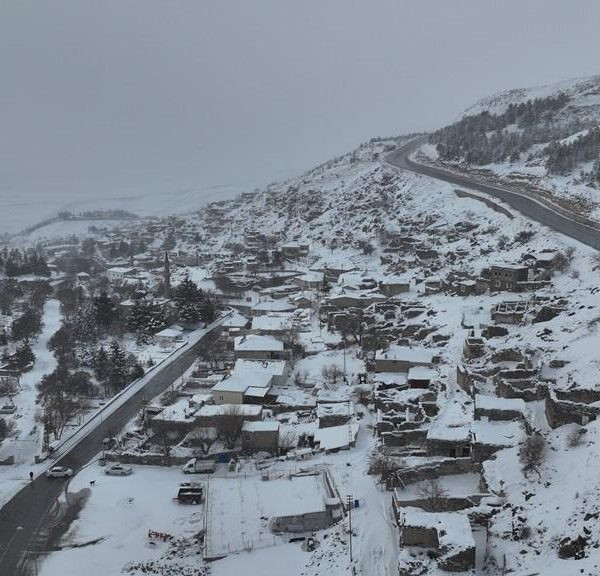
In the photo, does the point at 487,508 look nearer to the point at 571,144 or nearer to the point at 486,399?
the point at 486,399

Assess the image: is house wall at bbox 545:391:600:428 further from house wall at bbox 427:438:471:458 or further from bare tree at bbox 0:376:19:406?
bare tree at bbox 0:376:19:406

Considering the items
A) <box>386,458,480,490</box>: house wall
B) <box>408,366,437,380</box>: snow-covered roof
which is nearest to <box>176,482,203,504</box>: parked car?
<box>386,458,480,490</box>: house wall

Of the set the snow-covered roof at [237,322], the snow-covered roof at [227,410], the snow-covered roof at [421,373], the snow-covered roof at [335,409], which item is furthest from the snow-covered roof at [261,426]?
the snow-covered roof at [237,322]

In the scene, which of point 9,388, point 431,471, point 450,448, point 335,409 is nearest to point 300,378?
point 335,409

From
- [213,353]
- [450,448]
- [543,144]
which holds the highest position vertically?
[543,144]

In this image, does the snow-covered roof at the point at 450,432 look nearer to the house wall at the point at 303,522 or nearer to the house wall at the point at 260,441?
the house wall at the point at 303,522

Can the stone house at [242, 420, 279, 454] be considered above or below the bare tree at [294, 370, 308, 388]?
below

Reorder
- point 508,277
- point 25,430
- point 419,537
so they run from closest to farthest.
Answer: point 419,537, point 25,430, point 508,277

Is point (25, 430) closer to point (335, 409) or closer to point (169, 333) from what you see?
point (169, 333)
